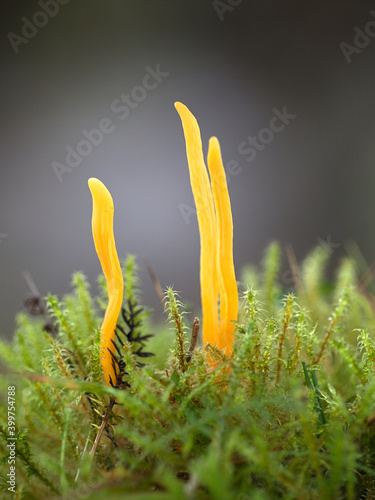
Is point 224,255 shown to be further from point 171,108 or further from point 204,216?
point 171,108

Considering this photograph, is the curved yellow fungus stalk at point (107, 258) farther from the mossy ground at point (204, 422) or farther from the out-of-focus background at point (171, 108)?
the out-of-focus background at point (171, 108)

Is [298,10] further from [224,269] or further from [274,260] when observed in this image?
[224,269]

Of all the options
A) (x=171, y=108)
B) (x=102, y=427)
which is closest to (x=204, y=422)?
(x=102, y=427)

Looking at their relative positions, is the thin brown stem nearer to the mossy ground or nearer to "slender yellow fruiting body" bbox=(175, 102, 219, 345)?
the mossy ground

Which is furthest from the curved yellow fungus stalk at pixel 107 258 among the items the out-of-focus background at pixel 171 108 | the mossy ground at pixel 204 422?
the out-of-focus background at pixel 171 108

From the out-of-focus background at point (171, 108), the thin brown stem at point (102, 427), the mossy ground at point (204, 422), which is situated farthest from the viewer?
the out-of-focus background at point (171, 108)

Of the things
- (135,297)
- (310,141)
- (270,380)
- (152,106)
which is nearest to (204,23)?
(152,106)

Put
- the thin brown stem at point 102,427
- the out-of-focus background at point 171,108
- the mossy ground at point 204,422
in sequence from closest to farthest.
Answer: the mossy ground at point 204,422 → the thin brown stem at point 102,427 → the out-of-focus background at point 171,108
